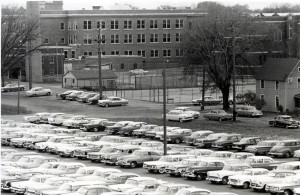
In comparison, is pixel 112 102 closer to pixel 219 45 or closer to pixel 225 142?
pixel 219 45

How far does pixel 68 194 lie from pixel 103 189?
1.50 metres

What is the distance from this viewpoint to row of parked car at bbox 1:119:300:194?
108 feet

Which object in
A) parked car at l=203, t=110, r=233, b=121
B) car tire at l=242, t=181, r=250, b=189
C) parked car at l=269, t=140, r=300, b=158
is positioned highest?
parked car at l=203, t=110, r=233, b=121

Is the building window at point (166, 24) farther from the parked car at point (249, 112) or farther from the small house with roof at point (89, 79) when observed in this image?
the parked car at point (249, 112)

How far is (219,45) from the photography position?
6719 cm

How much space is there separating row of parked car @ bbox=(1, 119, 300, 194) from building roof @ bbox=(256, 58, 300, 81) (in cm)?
2365

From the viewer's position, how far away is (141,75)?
331 ft

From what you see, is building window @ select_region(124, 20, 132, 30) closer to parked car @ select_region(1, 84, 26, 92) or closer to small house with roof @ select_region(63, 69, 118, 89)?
small house with roof @ select_region(63, 69, 118, 89)

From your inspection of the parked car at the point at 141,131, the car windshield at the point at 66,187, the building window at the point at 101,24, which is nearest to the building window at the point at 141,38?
the building window at the point at 101,24

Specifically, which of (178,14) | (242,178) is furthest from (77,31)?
(242,178)

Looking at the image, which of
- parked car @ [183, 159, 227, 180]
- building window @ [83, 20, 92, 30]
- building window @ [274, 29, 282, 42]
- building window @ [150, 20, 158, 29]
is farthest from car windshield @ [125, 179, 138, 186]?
building window @ [150, 20, 158, 29]

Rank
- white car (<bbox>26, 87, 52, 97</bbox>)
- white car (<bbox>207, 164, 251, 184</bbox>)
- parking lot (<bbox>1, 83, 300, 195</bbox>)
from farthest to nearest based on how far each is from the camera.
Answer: white car (<bbox>26, 87, 52, 97</bbox>) → parking lot (<bbox>1, 83, 300, 195</bbox>) → white car (<bbox>207, 164, 251, 184</bbox>)

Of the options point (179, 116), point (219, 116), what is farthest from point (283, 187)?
point (219, 116)

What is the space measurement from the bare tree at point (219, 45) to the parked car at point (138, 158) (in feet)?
84.7
